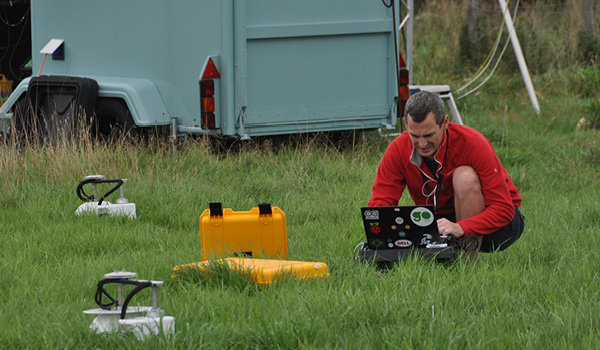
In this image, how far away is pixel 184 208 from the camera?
620 centimetres

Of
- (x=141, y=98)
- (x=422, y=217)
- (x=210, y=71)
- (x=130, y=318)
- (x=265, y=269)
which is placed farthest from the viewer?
(x=141, y=98)

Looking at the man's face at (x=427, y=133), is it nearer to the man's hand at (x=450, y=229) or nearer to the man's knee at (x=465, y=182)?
the man's knee at (x=465, y=182)

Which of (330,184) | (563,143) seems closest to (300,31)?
(330,184)

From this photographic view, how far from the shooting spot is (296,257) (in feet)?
16.1

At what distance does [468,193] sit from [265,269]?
1213 mm

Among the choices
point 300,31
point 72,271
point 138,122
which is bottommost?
point 72,271

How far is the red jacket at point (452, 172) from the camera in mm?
4488

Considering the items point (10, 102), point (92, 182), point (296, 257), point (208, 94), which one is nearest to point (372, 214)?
point (296, 257)

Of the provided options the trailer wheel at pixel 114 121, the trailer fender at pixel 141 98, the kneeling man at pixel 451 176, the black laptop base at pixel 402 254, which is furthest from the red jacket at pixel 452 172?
the trailer wheel at pixel 114 121

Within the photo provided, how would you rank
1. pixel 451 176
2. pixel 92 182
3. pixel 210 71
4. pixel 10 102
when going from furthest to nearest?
1. pixel 10 102
2. pixel 210 71
3. pixel 92 182
4. pixel 451 176

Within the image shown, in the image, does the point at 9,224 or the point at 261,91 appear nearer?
the point at 9,224

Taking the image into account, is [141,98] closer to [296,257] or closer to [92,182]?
[92,182]

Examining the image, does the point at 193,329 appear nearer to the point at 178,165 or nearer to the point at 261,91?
the point at 178,165

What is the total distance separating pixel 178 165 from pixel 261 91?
3.68 feet
